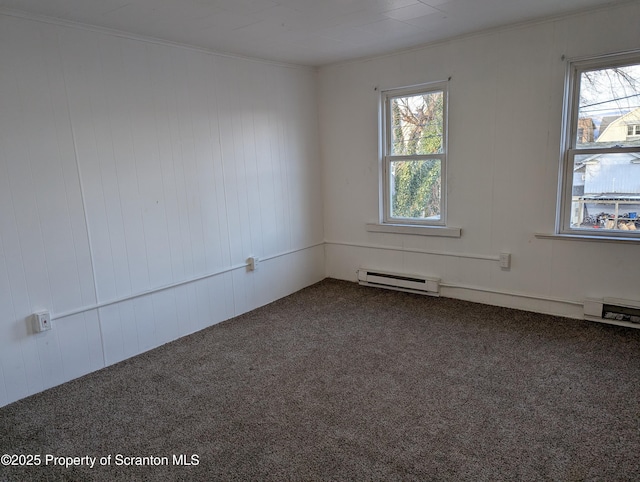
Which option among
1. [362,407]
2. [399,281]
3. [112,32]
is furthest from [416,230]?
[112,32]

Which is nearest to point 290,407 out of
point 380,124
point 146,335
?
point 146,335

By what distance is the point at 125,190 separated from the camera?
302cm

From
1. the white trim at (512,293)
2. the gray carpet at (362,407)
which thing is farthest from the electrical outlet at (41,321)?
the white trim at (512,293)

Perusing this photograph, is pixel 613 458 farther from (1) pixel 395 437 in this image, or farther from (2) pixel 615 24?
(2) pixel 615 24

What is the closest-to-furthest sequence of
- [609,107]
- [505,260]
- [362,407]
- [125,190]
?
[362,407] → [125,190] → [609,107] → [505,260]

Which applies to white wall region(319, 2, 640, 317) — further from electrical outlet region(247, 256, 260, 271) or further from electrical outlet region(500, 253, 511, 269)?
electrical outlet region(247, 256, 260, 271)

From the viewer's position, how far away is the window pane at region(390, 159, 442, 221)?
13.3 ft

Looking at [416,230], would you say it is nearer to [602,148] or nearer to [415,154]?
[415,154]

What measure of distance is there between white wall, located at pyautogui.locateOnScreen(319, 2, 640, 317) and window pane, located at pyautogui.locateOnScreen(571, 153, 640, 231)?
0.17 m

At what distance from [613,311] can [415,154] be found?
7.00 feet

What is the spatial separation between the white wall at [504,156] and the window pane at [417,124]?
0.53ft

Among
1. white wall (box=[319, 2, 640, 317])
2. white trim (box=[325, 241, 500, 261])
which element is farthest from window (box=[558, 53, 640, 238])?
white trim (box=[325, 241, 500, 261])

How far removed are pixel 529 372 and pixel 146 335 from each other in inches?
109

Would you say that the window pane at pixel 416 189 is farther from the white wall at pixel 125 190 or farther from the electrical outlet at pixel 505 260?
the white wall at pixel 125 190
